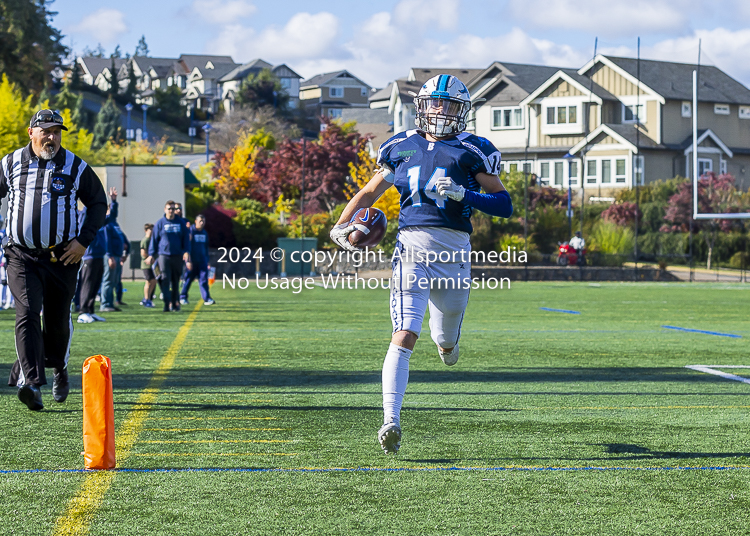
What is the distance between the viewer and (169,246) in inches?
650

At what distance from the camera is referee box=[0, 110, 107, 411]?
6.66 m

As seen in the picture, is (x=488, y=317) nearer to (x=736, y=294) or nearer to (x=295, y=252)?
(x=736, y=294)

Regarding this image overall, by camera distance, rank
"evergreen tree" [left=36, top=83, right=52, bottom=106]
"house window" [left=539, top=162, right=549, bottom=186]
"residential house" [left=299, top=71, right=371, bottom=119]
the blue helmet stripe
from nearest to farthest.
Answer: the blue helmet stripe → "evergreen tree" [left=36, top=83, right=52, bottom=106] → "house window" [left=539, top=162, right=549, bottom=186] → "residential house" [left=299, top=71, right=371, bottom=119]

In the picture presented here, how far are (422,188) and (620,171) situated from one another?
179 feet

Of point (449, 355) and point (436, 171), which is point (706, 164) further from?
point (436, 171)

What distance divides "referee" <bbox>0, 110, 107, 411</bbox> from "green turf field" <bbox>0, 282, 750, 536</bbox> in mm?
346

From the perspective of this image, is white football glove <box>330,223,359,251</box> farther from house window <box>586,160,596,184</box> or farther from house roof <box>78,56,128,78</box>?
house roof <box>78,56,128,78</box>

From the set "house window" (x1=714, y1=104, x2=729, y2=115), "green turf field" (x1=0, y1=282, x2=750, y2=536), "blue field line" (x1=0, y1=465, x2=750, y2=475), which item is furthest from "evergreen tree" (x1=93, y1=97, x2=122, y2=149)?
"blue field line" (x1=0, y1=465, x2=750, y2=475)

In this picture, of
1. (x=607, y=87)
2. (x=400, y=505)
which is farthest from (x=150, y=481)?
(x=607, y=87)

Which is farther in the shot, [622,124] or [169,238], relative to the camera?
[622,124]

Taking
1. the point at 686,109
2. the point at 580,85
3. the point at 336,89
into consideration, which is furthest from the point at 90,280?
the point at 336,89

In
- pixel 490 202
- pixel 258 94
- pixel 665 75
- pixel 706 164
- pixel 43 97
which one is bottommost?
pixel 490 202

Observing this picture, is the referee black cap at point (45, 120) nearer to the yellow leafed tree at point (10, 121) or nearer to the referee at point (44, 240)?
the referee at point (44, 240)

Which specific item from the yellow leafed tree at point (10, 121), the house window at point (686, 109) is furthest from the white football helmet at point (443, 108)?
the house window at point (686, 109)
